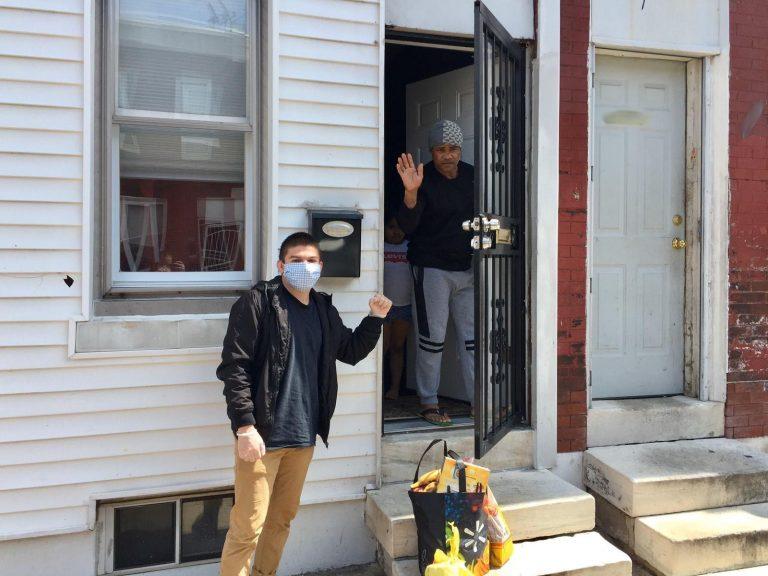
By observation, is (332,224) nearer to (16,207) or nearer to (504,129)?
(504,129)

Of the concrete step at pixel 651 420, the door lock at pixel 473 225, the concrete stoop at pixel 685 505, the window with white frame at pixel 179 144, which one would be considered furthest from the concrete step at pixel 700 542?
the window with white frame at pixel 179 144

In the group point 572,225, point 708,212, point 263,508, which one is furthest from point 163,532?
point 708,212

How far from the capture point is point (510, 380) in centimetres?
446

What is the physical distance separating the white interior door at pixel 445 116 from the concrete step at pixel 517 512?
4.27ft

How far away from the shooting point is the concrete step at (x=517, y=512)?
142 inches

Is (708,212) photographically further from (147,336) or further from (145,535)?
(145,535)

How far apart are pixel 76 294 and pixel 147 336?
1.34 feet

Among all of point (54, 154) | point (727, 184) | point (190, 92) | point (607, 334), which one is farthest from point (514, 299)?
point (54, 154)

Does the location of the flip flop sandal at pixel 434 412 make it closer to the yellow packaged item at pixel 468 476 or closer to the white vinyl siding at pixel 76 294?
the white vinyl siding at pixel 76 294

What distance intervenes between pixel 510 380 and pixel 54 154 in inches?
117

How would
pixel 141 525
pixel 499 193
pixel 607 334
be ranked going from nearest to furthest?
pixel 141 525 < pixel 499 193 < pixel 607 334


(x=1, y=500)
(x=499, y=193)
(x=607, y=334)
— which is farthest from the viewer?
(x=607, y=334)

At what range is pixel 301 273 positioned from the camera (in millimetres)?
3227

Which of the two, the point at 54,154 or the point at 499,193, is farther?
the point at 499,193
